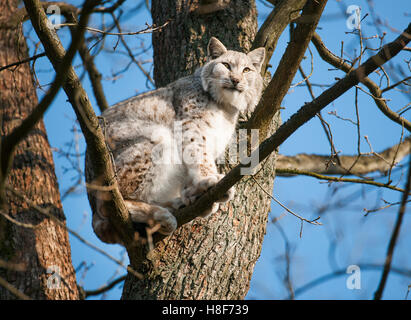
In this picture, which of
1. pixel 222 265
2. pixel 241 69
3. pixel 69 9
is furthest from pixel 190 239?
pixel 69 9

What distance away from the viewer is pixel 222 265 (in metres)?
4.59

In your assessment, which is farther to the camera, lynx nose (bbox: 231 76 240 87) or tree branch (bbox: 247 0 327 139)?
lynx nose (bbox: 231 76 240 87)

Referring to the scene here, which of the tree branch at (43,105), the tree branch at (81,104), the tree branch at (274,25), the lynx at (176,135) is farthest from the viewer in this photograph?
the tree branch at (274,25)

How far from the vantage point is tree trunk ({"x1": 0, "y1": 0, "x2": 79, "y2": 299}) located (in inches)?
180

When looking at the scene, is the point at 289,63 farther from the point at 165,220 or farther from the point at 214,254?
the point at 214,254

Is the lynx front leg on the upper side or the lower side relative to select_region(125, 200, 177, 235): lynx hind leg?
upper

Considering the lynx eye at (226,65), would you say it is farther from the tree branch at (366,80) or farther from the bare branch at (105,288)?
the bare branch at (105,288)

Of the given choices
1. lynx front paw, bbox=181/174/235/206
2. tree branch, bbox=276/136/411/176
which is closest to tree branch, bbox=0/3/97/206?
lynx front paw, bbox=181/174/235/206

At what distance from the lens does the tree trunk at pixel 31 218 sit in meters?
4.58

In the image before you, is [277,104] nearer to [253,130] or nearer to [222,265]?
[253,130]

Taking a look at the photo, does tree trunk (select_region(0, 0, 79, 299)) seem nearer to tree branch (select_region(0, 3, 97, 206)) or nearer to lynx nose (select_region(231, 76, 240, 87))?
tree branch (select_region(0, 3, 97, 206))

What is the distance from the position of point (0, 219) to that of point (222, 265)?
200cm

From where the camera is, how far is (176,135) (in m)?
5.16

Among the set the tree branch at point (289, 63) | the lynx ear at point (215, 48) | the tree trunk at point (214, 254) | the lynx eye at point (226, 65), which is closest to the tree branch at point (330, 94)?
the tree branch at point (289, 63)
